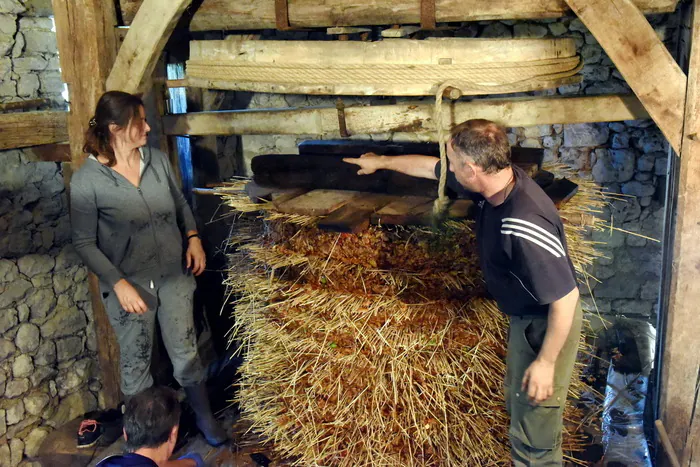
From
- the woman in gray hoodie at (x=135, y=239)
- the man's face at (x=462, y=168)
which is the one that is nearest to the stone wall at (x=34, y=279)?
the woman in gray hoodie at (x=135, y=239)

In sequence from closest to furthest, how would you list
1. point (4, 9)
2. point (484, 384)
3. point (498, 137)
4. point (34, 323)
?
point (498, 137) → point (484, 384) → point (4, 9) → point (34, 323)

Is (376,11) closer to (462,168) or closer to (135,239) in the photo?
(462,168)

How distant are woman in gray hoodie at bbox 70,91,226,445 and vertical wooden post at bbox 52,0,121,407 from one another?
457 millimetres

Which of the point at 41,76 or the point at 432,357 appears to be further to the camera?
the point at 41,76

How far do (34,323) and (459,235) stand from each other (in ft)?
8.03

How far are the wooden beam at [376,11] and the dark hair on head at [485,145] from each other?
0.78m

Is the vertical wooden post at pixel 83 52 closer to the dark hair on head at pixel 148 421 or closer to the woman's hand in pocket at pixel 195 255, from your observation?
the woman's hand in pocket at pixel 195 255

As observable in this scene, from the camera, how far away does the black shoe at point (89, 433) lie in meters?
3.48

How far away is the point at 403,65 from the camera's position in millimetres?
2555

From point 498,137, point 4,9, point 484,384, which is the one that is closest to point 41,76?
point 4,9

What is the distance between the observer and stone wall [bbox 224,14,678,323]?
13.9ft

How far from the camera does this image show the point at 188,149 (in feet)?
14.4

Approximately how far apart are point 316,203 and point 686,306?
64.9 inches

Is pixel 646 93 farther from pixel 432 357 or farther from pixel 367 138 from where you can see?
pixel 367 138
